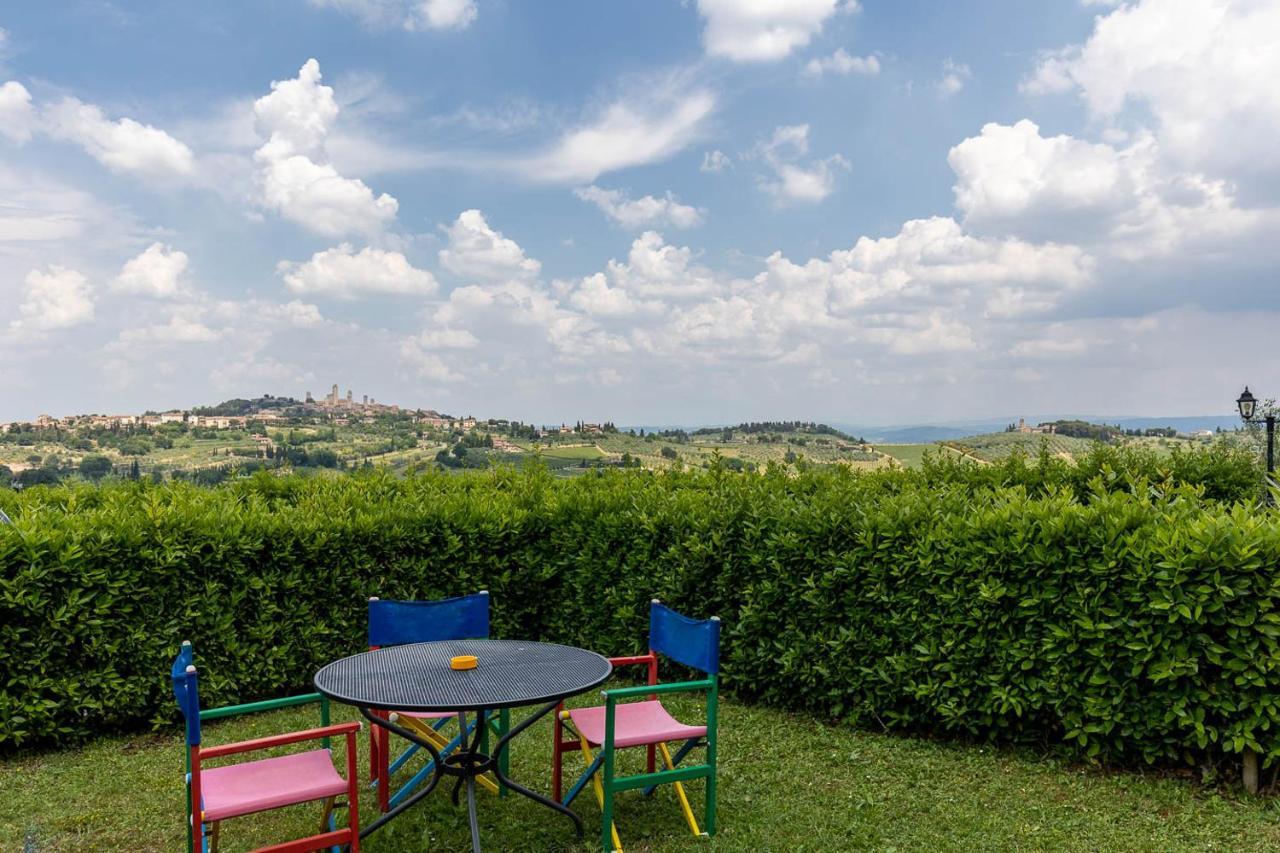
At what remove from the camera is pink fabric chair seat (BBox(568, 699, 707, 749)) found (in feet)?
13.7

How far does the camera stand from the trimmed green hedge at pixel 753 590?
183 inches

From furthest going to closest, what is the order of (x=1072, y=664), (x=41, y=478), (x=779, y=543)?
1. (x=41, y=478)
2. (x=779, y=543)
3. (x=1072, y=664)

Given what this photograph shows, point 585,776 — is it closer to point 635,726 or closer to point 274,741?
point 635,726

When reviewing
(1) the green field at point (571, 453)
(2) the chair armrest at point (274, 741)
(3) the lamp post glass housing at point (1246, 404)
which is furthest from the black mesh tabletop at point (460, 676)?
(3) the lamp post glass housing at point (1246, 404)

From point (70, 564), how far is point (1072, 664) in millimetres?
6566

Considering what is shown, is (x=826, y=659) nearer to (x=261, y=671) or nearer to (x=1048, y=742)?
(x=1048, y=742)

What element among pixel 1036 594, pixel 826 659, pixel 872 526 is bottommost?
pixel 826 659

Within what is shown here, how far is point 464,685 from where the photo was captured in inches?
152

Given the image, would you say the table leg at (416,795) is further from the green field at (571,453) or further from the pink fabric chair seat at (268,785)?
the green field at (571,453)

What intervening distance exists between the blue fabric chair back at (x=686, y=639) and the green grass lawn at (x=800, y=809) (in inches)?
34.9

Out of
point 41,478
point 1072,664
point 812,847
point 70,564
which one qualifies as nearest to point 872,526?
point 1072,664

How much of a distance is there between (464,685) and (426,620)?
48.2 inches

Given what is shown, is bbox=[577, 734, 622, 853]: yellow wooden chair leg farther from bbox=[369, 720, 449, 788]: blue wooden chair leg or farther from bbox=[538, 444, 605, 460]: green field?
bbox=[538, 444, 605, 460]: green field

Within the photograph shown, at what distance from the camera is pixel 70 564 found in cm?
574
